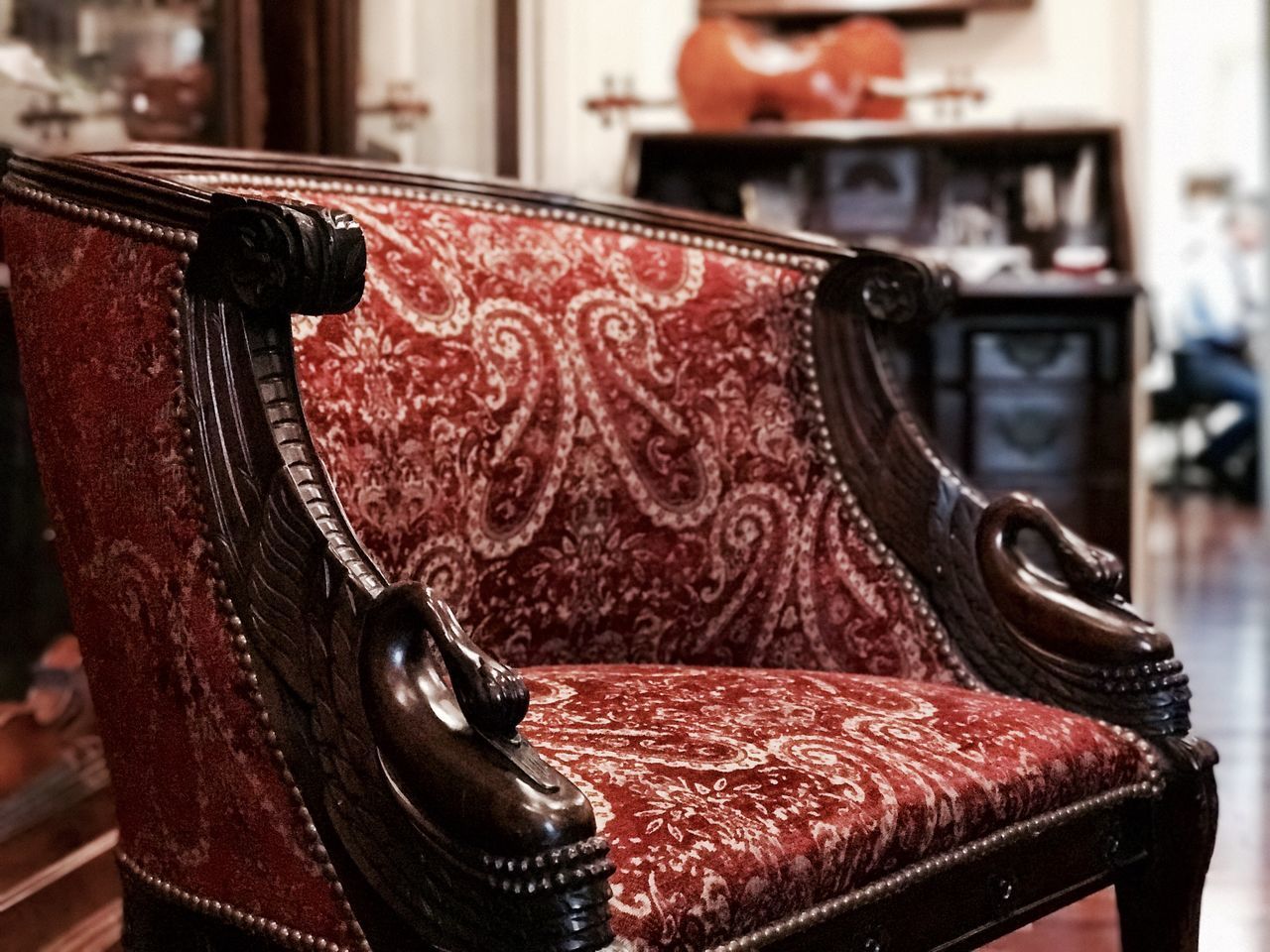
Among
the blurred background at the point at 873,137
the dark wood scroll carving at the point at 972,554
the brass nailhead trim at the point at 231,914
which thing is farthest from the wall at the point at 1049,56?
the brass nailhead trim at the point at 231,914

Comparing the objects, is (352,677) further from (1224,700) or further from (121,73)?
(1224,700)

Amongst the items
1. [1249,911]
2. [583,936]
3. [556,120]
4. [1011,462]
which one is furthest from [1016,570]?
[556,120]

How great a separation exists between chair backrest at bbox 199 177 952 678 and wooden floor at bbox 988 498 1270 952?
26.5 inches

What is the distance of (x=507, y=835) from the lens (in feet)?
2.44

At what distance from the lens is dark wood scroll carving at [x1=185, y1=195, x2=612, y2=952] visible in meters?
0.75

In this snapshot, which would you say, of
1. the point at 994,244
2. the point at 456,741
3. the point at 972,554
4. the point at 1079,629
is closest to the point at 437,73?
the point at 994,244

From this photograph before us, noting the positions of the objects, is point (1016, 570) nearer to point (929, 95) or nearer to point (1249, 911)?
point (1249, 911)

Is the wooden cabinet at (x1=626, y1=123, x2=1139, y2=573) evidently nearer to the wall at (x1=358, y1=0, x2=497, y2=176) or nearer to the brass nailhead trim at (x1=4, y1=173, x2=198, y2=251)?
the wall at (x1=358, y1=0, x2=497, y2=176)

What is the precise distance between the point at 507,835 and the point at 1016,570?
63 cm

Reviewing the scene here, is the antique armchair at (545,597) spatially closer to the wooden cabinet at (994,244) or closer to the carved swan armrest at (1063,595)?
the carved swan armrest at (1063,595)

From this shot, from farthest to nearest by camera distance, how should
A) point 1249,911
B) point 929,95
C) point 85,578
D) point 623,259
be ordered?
point 929,95, point 1249,911, point 623,259, point 85,578

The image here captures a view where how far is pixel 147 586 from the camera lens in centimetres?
91

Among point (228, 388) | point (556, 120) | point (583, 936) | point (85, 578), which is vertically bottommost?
point (583, 936)

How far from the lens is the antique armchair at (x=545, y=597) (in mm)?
811
